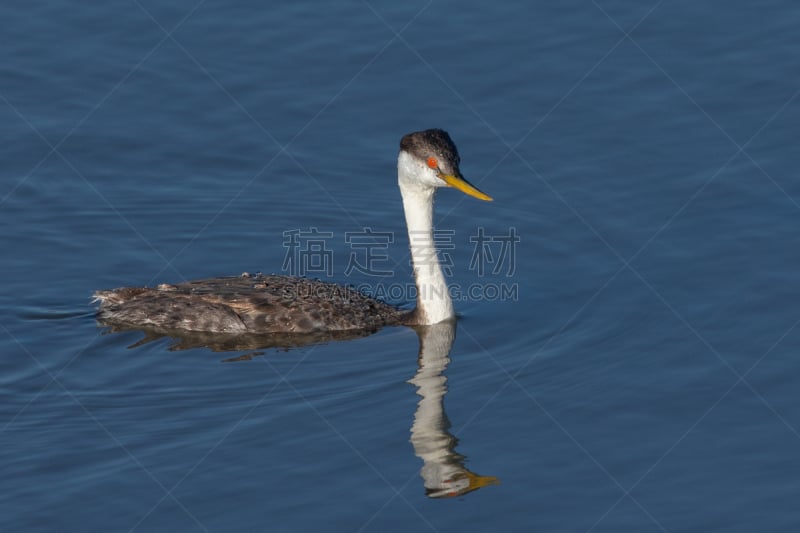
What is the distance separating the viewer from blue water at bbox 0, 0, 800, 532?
33.1 ft

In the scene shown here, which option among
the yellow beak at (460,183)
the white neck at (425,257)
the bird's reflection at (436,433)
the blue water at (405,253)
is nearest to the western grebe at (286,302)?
the white neck at (425,257)

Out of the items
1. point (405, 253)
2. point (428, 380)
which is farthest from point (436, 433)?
point (405, 253)

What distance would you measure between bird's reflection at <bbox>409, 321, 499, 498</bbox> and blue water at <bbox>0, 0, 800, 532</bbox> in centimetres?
5

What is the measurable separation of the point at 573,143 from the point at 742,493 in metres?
6.61

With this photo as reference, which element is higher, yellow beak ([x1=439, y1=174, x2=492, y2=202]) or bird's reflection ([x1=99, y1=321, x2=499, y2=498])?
yellow beak ([x1=439, y1=174, x2=492, y2=202])

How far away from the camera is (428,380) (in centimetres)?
1198

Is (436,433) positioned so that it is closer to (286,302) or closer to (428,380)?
(428,380)

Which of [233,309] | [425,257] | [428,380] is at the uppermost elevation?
[425,257]

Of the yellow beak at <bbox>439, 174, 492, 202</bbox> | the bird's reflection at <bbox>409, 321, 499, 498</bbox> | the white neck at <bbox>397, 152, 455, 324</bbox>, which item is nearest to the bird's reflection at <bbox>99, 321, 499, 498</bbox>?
the bird's reflection at <bbox>409, 321, 499, 498</bbox>

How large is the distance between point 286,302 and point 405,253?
6.31 ft

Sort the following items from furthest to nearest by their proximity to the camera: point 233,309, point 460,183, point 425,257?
1. point 425,257
2. point 233,309
3. point 460,183

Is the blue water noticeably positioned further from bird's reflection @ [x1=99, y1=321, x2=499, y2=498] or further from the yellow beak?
the yellow beak

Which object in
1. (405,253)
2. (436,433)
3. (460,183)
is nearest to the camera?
(436,433)

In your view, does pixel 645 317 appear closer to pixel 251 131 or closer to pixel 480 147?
pixel 480 147
